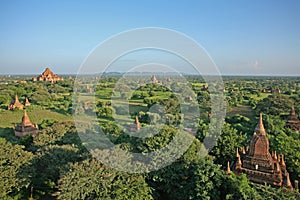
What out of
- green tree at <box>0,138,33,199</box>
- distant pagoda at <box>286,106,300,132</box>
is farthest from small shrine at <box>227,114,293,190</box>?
distant pagoda at <box>286,106,300,132</box>

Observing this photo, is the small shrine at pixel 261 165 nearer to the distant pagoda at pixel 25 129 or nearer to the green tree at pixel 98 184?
the green tree at pixel 98 184

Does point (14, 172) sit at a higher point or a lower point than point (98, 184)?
lower

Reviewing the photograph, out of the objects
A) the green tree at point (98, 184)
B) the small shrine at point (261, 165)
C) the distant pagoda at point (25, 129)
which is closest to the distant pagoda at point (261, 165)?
the small shrine at point (261, 165)

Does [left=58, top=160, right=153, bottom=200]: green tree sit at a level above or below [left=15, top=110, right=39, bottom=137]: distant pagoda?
above

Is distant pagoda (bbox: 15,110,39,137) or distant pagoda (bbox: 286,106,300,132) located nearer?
distant pagoda (bbox: 15,110,39,137)

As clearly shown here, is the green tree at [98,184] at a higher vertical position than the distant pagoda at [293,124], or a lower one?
higher

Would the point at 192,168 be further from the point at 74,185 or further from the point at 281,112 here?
the point at 281,112

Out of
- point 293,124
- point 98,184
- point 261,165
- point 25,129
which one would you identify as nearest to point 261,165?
point 261,165

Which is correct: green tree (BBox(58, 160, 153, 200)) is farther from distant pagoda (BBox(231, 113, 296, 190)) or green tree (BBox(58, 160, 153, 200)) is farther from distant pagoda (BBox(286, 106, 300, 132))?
distant pagoda (BBox(286, 106, 300, 132))

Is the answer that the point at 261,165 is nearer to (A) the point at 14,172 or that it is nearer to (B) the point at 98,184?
(B) the point at 98,184
